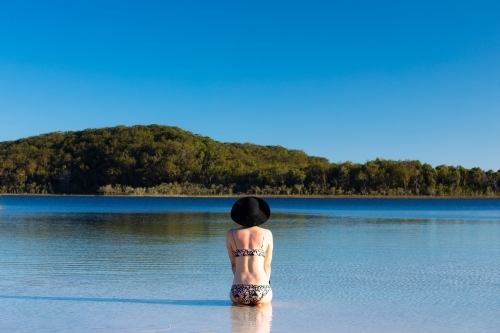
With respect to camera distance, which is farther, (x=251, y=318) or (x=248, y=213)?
(x=248, y=213)

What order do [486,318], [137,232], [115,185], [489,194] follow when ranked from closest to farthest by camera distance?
[486,318]
[137,232]
[489,194]
[115,185]

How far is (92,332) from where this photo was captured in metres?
6.62

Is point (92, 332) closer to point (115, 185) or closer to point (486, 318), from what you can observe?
point (486, 318)

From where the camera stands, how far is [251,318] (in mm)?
7250

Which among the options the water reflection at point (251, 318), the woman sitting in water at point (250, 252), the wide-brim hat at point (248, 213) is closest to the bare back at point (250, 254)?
the woman sitting in water at point (250, 252)

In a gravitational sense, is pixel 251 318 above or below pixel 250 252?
below

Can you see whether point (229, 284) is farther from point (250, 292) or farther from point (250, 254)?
point (250, 254)

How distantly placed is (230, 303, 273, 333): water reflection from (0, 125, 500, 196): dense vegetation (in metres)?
96.5

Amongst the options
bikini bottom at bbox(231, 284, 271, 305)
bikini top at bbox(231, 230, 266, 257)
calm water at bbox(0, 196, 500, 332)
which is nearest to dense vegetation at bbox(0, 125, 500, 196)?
calm water at bbox(0, 196, 500, 332)

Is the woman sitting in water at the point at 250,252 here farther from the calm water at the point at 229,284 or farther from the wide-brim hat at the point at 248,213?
the calm water at the point at 229,284

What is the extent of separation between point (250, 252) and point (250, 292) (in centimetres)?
46

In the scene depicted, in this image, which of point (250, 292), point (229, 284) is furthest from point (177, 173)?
point (250, 292)

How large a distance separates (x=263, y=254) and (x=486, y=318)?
8.16 feet

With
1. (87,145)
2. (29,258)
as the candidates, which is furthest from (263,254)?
(87,145)
